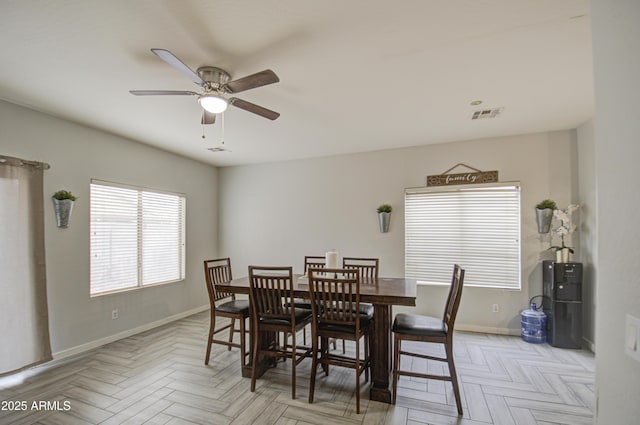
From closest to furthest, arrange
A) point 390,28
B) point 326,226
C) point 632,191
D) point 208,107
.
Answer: point 632,191 → point 390,28 → point 208,107 → point 326,226

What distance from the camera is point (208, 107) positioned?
90.5 inches

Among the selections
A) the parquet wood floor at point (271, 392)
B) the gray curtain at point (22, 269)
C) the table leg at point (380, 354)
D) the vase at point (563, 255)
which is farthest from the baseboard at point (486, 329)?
the gray curtain at point (22, 269)

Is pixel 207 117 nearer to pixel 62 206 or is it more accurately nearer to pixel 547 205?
pixel 62 206

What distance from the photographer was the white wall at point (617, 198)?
2.73 feet

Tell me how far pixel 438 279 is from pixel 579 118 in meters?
2.64

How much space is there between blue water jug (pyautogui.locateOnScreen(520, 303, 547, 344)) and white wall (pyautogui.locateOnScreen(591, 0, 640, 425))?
3.28 metres

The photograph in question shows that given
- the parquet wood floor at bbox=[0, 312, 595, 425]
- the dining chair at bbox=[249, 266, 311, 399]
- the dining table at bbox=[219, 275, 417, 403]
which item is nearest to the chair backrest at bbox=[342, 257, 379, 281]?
the dining table at bbox=[219, 275, 417, 403]

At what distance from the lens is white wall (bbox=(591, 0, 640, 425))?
0.83m

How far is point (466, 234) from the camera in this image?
4.26 meters

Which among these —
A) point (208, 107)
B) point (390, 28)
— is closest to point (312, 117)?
point (208, 107)

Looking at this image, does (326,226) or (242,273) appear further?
(242,273)

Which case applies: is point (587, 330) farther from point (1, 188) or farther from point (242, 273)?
point (1, 188)

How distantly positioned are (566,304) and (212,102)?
175 inches

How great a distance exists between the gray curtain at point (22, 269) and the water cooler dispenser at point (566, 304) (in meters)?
5.76
